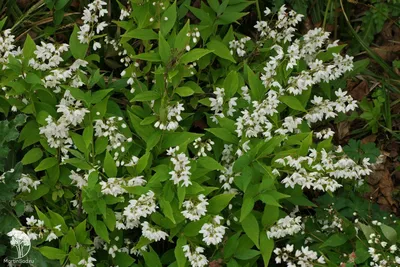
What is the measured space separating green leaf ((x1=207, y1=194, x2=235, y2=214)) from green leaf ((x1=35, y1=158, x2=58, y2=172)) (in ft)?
3.27

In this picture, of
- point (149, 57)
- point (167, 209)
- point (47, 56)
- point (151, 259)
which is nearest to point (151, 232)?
point (167, 209)

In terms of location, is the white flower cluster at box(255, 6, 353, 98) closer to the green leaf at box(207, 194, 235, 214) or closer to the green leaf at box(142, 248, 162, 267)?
the green leaf at box(207, 194, 235, 214)

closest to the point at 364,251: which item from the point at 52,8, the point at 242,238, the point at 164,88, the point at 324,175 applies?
the point at 324,175

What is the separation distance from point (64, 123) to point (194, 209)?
921 mm

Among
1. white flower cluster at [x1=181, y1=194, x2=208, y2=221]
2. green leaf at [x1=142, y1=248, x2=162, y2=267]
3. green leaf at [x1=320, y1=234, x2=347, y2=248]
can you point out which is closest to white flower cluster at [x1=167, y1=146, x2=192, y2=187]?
white flower cluster at [x1=181, y1=194, x2=208, y2=221]

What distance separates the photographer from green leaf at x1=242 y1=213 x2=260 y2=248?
332 cm

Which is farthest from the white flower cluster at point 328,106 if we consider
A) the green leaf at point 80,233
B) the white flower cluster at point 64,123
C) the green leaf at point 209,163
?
the green leaf at point 80,233

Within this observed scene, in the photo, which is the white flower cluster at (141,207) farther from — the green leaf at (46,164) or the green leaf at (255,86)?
the green leaf at (255,86)

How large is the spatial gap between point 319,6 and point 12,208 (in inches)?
116

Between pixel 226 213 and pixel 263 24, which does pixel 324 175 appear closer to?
pixel 226 213

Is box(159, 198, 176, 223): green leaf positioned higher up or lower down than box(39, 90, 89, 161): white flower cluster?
lower down

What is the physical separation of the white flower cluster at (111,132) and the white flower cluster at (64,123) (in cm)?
11

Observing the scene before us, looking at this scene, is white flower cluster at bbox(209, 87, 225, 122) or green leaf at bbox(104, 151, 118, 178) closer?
green leaf at bbox(104, 151, 118, 178)

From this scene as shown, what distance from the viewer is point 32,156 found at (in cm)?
354
